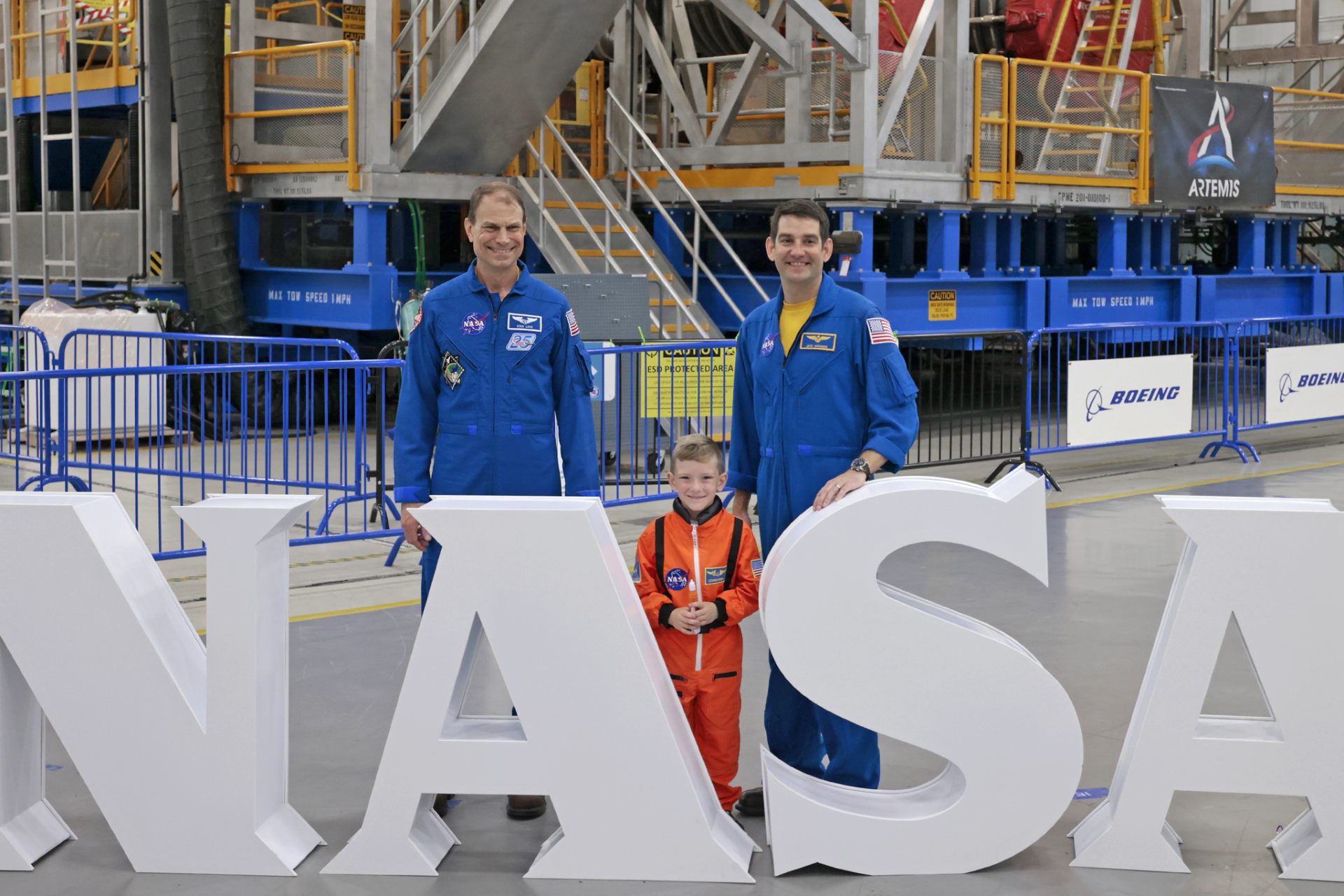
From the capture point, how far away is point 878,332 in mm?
4879

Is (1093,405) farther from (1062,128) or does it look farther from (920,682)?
(920,682)

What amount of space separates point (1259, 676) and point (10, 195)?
15.3 metres

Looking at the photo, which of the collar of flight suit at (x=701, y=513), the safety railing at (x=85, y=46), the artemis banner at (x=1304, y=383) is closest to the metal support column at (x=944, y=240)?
the artemis banner at (x=1304, y=383)

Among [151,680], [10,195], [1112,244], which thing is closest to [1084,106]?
[1112,244]

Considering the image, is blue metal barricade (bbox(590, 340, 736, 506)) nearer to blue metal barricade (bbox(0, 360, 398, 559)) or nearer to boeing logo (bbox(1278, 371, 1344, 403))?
blue metal barricade (bbox(0, 360, 398, 559))

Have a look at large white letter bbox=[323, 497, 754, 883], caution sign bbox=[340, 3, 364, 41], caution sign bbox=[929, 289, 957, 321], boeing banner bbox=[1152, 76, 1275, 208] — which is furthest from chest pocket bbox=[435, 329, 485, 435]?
boeing banner bbox=[1152, 76, 1275, 208]

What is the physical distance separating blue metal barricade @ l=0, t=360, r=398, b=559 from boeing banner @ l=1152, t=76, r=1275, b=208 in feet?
28.0

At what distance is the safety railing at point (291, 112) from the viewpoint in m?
14.2

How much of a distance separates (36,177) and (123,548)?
56.0 ft

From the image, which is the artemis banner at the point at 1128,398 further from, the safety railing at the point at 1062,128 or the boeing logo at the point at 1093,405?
the safety railing at the point at 1062,128

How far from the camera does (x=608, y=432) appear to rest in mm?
12219

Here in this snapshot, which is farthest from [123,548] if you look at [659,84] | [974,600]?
[659,84]

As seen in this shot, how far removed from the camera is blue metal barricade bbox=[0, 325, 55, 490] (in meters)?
10.2

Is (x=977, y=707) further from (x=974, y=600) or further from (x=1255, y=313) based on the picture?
(x=1255, y=313)
